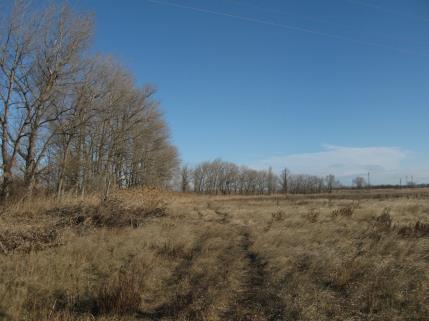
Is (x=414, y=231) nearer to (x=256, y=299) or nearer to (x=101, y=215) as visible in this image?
(x=256, y=299)

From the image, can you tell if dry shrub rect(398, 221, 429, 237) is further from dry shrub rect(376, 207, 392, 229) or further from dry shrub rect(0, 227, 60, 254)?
dry shrub rect(0, 227, 60, 254)

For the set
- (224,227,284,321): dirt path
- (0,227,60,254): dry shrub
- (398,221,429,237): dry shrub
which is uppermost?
(398,221,429,237): dry shrub

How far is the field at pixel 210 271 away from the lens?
5.38m

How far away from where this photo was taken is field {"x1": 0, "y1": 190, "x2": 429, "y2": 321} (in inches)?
212

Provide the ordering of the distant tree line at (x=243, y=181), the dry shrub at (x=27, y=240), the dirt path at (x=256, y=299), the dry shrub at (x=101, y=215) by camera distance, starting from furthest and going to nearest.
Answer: the distant tree line at (x=243, y=181), the dry shrub at (x=101, y=215), the dry shrub at (x=27, y=240), the dirt path at (x=256, y=299)

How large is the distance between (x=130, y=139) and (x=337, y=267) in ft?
117

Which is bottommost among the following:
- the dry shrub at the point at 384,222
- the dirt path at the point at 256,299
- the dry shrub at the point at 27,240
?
the dirt path at the point at 256,299

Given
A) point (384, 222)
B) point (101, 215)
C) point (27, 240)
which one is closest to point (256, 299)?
point (27, 240)

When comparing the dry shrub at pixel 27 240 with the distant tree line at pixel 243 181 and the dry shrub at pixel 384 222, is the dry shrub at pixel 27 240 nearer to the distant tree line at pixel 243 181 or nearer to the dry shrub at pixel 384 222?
the dry shrub at pixel 384 222

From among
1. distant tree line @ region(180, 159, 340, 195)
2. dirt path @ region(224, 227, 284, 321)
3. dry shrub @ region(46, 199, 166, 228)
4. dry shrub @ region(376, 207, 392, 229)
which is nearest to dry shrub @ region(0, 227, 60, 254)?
dry shrub @ region(46, 199, 166, 228)

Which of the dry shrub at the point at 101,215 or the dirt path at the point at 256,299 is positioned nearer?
the dirt path at the point at 256,299

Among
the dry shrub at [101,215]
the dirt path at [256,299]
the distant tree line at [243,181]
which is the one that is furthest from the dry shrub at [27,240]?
the distant tree line at [243,181]

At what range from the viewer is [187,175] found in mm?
92875

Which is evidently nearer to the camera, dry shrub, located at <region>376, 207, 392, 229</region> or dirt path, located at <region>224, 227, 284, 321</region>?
dirt path, located at <region>224, 227, 284, 321</region>
